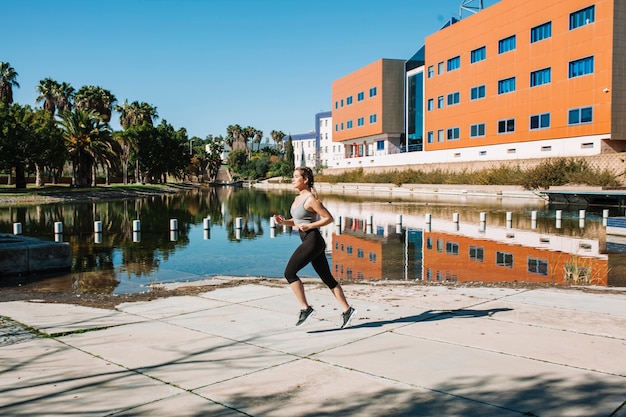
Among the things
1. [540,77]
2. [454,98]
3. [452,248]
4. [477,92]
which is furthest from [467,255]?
[454,98]

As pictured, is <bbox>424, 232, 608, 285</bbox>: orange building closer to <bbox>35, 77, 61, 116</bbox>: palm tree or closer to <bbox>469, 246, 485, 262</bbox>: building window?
<bbox>469, 246, 485, 262</bbox>: building window

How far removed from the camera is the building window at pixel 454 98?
65.3 m

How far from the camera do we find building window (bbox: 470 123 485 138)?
60.8m

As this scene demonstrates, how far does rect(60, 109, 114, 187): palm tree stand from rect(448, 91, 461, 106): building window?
40.5 meters

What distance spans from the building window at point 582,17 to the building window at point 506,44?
7.80 m

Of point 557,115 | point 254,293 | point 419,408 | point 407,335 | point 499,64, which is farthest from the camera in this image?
point 499,64

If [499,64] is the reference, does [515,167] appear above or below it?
below

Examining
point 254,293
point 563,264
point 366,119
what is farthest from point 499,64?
point 254,293

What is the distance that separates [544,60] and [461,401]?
2110 inches

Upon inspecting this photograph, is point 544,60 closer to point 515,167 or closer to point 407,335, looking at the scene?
point 515,167

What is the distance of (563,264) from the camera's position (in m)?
14.7

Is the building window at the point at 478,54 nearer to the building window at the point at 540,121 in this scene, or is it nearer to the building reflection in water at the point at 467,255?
the building window at the point at 540,121

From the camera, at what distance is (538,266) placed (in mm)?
14602

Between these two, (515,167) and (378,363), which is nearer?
(378,363)
